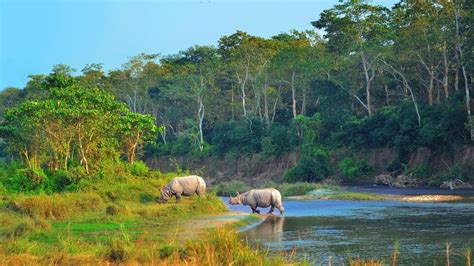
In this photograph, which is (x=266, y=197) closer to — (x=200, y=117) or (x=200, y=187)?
(x=200, y=187)

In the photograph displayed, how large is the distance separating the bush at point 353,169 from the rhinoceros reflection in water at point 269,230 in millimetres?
24550

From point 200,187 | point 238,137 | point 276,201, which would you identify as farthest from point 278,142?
point 276,201

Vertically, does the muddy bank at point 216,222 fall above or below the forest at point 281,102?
below

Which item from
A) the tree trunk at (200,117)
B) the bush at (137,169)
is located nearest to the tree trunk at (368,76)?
the tree trunk at (200,117)

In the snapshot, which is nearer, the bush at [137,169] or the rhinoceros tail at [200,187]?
the rhinoceros tail at [200,187]

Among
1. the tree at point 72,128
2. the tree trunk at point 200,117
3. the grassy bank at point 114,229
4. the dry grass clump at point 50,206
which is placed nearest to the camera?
the grassy bank at point 114,229

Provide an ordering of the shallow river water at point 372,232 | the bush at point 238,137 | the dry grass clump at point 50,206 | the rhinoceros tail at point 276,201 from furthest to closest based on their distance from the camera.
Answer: the bush at point 238,137 → the rhinoceros tail at point 276,201 → the dry grass clump at point 50,206 → the shallow river water at point 372,232

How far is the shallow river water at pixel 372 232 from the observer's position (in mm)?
17031

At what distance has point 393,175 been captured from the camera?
1922 inches

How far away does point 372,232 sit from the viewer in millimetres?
21828

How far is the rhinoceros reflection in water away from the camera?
2105 centimetres

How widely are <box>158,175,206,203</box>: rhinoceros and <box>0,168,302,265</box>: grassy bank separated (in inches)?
18.5

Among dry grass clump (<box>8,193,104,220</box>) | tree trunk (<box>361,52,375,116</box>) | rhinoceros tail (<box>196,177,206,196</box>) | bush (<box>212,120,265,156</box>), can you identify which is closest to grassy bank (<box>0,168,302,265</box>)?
dry grass clump (<box>8,193,104,220</box>)

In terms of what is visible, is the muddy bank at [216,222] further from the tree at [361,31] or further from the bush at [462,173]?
the tree at [361,31]
